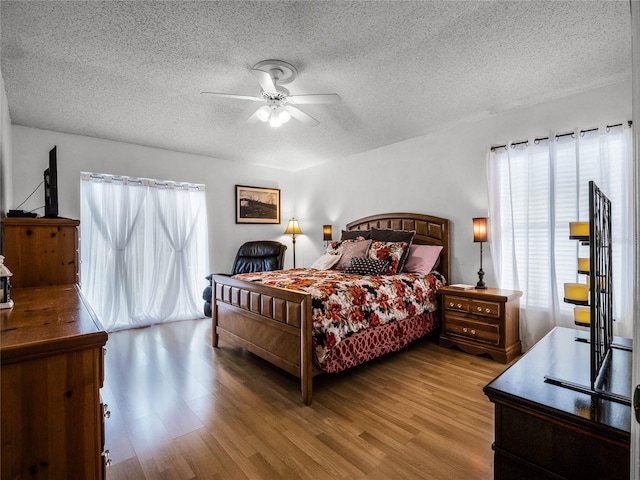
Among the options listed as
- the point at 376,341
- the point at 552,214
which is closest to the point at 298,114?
the point at 376,341

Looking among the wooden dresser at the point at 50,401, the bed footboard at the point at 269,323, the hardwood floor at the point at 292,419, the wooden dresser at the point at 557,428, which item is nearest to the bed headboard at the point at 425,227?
the hardwood floor at the point at 292,419

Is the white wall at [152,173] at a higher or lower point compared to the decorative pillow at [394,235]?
higher

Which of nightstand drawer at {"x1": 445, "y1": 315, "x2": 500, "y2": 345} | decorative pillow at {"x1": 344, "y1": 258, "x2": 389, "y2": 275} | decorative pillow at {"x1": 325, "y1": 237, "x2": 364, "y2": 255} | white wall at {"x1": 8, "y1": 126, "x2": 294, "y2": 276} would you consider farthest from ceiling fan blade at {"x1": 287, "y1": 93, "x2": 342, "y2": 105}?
white wall at {"x1": 8, "y1": 126, "x2": 294, "y2": 276}

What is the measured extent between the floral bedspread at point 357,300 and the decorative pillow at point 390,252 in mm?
120

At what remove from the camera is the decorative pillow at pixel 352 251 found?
372 centimetres

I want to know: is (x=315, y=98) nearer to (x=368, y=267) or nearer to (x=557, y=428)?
(x=368, y=267)

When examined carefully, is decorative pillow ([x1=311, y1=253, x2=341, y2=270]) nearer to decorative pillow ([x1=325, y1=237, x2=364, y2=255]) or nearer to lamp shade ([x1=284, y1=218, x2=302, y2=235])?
decorative pillow ([x1=325, y1=237, x2=364, y2=255])

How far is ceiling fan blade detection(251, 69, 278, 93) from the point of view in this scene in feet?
7.05

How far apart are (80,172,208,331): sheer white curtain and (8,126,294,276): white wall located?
5.4 inches

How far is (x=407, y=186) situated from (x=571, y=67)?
80.3 inches

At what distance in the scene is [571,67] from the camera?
2.41 metres

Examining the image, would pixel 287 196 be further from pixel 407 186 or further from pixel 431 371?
pixel 431 371

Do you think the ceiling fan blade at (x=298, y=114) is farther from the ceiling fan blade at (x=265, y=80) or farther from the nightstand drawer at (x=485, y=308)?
the nightstand drawer at (x=485, y=308)

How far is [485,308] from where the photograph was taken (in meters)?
3.05
